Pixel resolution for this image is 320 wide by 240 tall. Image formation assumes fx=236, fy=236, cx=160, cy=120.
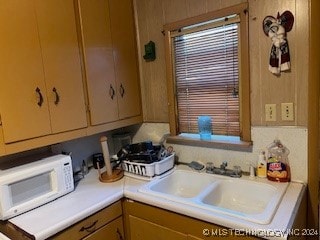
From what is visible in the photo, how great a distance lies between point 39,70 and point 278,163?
4.97 ft

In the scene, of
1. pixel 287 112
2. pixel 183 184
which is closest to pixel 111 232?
pixel 183 184

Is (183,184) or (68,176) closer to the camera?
(68,176)

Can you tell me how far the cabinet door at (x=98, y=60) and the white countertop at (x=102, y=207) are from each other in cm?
48

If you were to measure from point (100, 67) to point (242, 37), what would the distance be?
98 cm

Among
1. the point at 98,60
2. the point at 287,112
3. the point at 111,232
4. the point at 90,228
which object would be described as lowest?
the point at 111,232

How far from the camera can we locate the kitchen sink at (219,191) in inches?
51.7

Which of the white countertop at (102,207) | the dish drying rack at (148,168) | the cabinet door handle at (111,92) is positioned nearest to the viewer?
the white countertop at (102,207)

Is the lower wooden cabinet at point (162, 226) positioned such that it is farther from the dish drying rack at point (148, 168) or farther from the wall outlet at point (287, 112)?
the wall outlet at point (287, 112)

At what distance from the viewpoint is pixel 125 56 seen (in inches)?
74.5

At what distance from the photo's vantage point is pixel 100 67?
1686 mm

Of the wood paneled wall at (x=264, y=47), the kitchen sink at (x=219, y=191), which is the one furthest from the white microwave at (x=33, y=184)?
the wood paneled wall at (x=264, y=47)

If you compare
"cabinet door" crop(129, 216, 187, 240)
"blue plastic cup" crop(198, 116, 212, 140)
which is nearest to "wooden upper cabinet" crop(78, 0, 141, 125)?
"blue plastic cup" crop(198, 116, 212, 140)

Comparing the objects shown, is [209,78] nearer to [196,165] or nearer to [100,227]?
[196,165]

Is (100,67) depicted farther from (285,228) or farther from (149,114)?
(285,228)
